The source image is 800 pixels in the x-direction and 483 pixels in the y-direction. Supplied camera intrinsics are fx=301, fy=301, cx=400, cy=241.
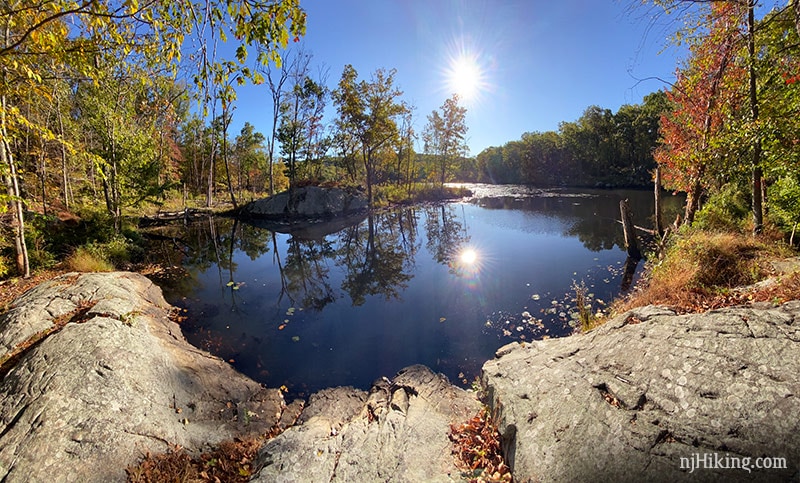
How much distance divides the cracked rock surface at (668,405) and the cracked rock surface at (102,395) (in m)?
3.60

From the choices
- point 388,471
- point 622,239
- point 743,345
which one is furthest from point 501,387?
point 622,239

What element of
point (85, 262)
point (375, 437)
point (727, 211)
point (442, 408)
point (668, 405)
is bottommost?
point (442, 408)

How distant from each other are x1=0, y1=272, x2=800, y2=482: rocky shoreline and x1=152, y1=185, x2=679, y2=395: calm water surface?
3.25 ft

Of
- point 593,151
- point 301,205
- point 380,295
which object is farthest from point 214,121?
point 593,151

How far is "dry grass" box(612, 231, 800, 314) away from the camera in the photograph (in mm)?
4819

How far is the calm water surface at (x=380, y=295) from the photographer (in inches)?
237

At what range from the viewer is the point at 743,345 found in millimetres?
2771

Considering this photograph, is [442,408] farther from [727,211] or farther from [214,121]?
[214,121]

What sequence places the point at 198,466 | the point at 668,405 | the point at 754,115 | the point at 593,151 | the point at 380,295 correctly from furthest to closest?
the point at 593,151
the point at 380,295
the point at 754,115
the point at 198,466
the point at 668,405

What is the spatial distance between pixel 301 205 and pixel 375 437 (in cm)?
2409

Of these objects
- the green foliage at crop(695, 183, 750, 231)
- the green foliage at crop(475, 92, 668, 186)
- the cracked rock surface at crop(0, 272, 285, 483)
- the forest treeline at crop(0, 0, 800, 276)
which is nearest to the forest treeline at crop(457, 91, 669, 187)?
the green foliage at crop(475, 92, 668, 186)

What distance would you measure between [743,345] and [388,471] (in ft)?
11.8

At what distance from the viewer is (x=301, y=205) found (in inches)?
1011

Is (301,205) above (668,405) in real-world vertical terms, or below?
above
